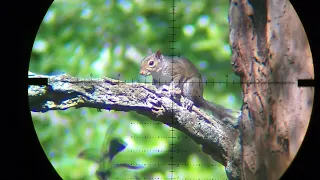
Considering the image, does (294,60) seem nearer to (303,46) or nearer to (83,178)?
(303,46)

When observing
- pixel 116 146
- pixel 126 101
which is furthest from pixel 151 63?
pixel 116 146

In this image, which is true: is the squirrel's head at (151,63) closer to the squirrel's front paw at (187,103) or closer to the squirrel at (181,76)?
the squirrel at (181,76)

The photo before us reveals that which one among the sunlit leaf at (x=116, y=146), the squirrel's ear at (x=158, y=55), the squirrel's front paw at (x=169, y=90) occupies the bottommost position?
the sunlit leaf at (x=116, y=146)

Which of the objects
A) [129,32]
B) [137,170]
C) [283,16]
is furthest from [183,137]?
[283,16]

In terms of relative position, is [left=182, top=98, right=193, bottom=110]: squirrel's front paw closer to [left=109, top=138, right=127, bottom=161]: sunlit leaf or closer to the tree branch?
the tree branch

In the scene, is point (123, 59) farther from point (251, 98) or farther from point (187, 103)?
point (251, 98)

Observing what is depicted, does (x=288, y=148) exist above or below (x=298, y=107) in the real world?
below

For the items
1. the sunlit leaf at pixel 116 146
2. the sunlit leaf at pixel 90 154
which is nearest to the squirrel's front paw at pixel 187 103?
the sunlit leaf at pixel 116 146
